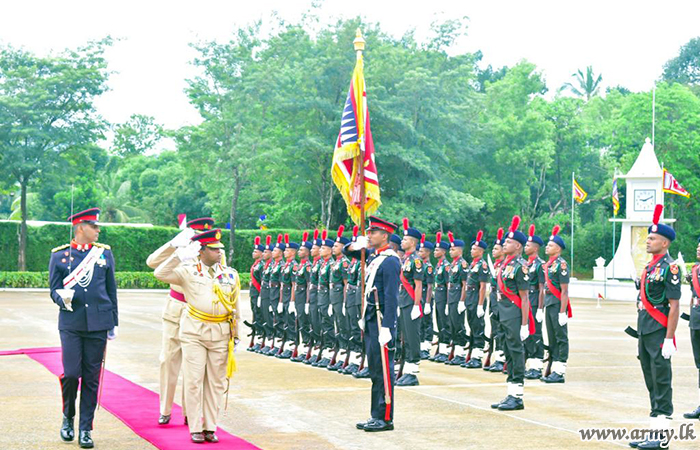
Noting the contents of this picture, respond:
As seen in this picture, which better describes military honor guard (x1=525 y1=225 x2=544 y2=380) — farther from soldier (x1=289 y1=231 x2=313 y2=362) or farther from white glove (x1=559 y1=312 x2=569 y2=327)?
soldier (x1=289 y1=231 x2=313 y2=362)

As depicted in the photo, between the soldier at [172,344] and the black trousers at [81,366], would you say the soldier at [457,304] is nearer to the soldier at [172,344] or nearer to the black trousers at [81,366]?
the soldier at [172,344]

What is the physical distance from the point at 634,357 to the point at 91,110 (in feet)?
97.2

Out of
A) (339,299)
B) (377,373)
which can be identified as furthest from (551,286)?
(377,373)

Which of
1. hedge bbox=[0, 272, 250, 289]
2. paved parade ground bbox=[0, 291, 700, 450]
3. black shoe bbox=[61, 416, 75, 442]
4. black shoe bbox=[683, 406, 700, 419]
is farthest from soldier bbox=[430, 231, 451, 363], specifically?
hedge bbox=[0, 272, 250, 289]

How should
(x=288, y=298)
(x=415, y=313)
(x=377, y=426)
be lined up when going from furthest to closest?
(x=288, y=298)
(x=415, y=313)
(x=377, y=426)

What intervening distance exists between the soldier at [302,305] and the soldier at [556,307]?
3522 mm

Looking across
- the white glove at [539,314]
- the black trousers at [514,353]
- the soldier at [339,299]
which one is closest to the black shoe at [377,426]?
the black trousers at [514,353]

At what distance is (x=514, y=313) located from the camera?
9.55 metres

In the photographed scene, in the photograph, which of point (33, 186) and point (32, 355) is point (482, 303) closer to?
point (32, 355)

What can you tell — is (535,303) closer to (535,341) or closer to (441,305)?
(535,341)


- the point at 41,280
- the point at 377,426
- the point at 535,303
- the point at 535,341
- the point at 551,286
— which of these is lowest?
the point at 41,280

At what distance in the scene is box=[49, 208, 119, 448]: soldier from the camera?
7.70 m

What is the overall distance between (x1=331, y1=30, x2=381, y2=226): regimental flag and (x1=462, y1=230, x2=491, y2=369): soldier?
2.50 meters

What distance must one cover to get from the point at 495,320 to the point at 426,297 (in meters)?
3.90
